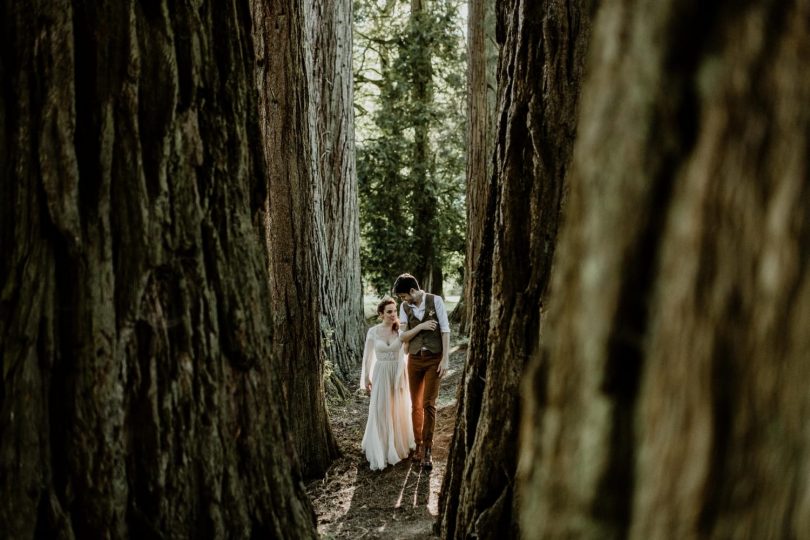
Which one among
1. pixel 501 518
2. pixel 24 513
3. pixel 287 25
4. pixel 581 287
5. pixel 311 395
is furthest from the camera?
pixel 311 395

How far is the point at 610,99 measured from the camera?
106 centimetres

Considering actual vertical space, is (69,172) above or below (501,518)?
above

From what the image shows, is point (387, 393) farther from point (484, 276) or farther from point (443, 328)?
point (484, 276)

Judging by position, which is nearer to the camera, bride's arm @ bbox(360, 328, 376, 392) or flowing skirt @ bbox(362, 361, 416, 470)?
flowing skirt @ bbox(362, 361, 416, 470)

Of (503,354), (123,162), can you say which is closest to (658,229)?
(123,162)

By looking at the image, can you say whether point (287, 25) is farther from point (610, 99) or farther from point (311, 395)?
point (610, 99)

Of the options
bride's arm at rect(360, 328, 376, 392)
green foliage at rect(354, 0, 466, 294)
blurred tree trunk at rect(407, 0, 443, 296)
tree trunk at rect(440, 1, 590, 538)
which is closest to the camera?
tree trunk at rect(440, 1, 590, 538)

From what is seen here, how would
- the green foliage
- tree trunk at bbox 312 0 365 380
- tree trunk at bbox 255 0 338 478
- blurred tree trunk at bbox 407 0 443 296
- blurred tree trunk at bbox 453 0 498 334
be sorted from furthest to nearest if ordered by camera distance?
blurred tree trunk at bbox 407 0 443 296 < the green foliage < blurred tree trunk at bbox 453 0 498 334 < tree trunk at bbox 312 0 365 380 < tree trunk at bbox 255 0 338 478

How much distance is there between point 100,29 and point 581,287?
230 centimetres

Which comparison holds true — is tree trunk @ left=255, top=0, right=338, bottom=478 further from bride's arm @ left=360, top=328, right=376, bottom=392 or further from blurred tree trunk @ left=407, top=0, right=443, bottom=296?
blurred tree trunk @ left=407, top=0, right=443, bottom=296

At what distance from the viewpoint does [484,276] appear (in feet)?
15.7

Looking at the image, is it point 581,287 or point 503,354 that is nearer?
point 581,287

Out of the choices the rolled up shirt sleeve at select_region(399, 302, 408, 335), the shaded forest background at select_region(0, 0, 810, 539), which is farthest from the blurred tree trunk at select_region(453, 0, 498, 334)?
the shaded forest background at select_region(0, 0, 810, 539)

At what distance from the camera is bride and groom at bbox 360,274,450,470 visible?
8.16m
